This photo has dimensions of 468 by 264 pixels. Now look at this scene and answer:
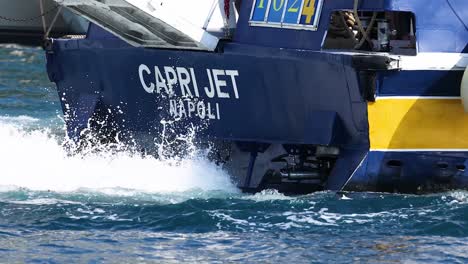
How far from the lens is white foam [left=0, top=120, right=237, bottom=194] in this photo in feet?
→ 43.0

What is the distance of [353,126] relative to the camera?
11.8 m

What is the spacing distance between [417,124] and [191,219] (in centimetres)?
198

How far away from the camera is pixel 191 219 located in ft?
37.4

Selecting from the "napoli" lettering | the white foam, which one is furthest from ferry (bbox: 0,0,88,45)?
the "napoli" lettering

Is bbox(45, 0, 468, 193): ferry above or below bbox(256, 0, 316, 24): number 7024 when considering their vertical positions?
below

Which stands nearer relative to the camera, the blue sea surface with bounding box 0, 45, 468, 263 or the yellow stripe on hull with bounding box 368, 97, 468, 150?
the blue sea surface with bounding box 0, 45, 468, 263

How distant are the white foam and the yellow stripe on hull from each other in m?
1.87

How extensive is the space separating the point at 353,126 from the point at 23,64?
667 inches

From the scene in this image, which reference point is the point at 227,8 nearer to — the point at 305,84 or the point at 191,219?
the point at 305,84

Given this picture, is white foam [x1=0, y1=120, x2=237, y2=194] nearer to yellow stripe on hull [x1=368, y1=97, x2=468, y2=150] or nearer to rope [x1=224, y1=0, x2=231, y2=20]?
rope [x1=224, y1=0, x2=231, y2=20]

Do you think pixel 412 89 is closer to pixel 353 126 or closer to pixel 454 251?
pixel 353 126

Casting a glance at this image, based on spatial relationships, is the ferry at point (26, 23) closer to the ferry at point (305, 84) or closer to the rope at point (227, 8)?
the ferry at point (305, 84)

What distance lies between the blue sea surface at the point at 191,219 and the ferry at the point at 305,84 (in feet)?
0.84

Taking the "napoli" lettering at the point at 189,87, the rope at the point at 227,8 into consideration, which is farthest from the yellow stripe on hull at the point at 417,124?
the rope at the point at 227,8
